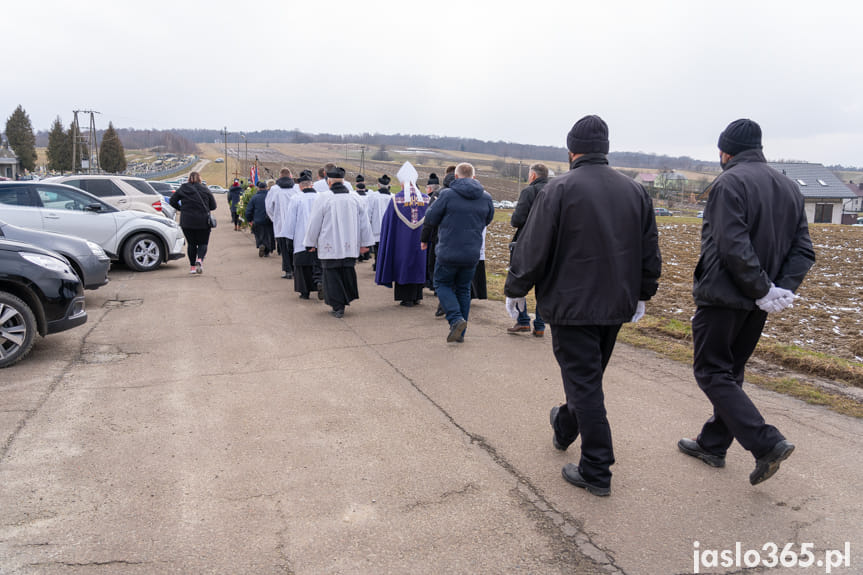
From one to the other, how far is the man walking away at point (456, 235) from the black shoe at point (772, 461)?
13.7 feet

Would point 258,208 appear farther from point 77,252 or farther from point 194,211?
point 77,252

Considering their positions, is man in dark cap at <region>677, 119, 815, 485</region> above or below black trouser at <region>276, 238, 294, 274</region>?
above

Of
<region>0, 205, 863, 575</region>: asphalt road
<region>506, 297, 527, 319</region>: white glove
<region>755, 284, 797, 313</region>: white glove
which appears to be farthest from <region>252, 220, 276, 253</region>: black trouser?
<region>755, 284, 797, 313</region>: white glove

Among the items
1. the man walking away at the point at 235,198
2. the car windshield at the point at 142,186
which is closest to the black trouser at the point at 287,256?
the car windshield at the point at 142,186

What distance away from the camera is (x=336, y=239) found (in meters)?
9.51

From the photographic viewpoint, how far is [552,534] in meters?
3.58

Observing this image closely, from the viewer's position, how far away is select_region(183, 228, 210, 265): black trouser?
13.2 meters

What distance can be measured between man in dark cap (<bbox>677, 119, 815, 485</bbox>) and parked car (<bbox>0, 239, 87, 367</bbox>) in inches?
243

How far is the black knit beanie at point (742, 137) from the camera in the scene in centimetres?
427

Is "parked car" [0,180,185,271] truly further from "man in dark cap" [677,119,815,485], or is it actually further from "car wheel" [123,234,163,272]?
"man in dark cap" [677,119,815,485]

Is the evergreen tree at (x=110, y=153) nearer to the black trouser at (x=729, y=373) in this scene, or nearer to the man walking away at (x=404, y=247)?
the man walking away at (x=404, y=247)

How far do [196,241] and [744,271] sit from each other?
11.4 m

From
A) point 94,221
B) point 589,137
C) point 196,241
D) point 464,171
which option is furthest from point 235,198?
point 589,137

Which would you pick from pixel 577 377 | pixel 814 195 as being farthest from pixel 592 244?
pixel 814 195
